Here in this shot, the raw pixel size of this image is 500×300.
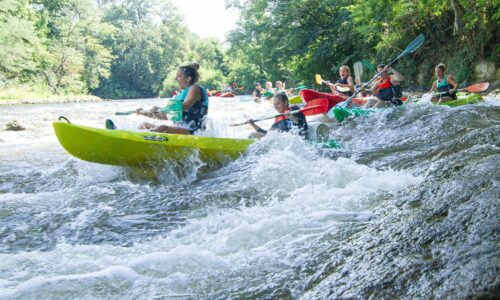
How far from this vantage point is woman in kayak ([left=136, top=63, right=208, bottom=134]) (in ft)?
17.1

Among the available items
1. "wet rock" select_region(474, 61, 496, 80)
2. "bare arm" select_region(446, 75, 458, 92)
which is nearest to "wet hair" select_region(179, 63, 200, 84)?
"bare arm" select_region(446, 75, 458, 92)

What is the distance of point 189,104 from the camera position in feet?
17.1

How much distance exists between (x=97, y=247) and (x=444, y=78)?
7987 millimetres

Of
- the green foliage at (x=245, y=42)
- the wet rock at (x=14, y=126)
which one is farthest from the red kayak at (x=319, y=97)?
the wet rock at (x=14, y=126)

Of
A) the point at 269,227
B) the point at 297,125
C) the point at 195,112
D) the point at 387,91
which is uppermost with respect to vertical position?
the point at 195,112

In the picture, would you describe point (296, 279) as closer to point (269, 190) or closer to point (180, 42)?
point (269, 190)

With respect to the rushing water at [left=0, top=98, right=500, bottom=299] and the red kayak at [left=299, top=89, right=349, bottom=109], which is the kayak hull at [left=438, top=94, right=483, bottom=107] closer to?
the red kayak at [left=299, top=89, right=349, bottom=109]

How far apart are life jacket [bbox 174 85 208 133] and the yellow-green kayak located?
1.52 feet

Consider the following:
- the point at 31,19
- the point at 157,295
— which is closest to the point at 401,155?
the point at 157,295

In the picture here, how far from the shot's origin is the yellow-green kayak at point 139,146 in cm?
452

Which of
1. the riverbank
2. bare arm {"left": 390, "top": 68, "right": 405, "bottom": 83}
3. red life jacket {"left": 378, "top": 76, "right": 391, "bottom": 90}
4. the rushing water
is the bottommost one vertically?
the rushing water

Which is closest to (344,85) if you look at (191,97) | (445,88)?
(445,88)

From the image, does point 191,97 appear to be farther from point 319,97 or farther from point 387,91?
point 387,91

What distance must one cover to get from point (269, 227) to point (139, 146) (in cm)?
233
